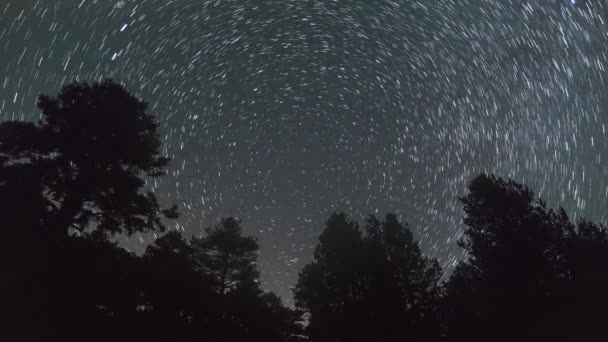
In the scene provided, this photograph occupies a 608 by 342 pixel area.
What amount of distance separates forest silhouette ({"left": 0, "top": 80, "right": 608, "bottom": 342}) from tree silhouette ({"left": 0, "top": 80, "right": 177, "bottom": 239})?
43 millimetres

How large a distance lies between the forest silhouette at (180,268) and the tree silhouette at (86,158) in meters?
0.04

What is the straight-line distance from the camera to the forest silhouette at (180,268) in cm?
1022

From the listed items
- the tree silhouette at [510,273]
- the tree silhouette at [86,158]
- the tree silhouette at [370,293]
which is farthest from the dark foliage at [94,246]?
the tree silhouette at [510,273]

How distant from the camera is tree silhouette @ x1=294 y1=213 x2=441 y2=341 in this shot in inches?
504

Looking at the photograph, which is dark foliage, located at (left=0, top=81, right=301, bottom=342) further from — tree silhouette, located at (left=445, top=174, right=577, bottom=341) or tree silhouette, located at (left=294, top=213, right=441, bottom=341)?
tree silhouette, located at (left=445, top=174, right=577, bottom=341)

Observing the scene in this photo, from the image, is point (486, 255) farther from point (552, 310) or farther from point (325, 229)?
point (325, 229)

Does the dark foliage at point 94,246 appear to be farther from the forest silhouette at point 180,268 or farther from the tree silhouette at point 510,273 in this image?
the tree silhouette at point 510,273

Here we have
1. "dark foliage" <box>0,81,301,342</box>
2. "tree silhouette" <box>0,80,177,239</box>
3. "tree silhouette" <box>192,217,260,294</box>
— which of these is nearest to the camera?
"dark foliage" <box>0,81,301,342</box>

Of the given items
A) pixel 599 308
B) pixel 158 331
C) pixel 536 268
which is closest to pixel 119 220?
pixel 158 331

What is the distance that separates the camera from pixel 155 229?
14.1m

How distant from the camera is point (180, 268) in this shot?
41.7 ft

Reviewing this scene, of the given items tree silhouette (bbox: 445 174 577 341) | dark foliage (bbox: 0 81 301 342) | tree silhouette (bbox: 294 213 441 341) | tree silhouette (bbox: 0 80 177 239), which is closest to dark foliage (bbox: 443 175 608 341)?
tree silhouette (bbox: 445 174 577 341)

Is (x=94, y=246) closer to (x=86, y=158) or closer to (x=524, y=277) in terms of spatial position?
(x=86, y=158)

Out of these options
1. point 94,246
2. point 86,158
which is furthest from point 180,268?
point 86,158
